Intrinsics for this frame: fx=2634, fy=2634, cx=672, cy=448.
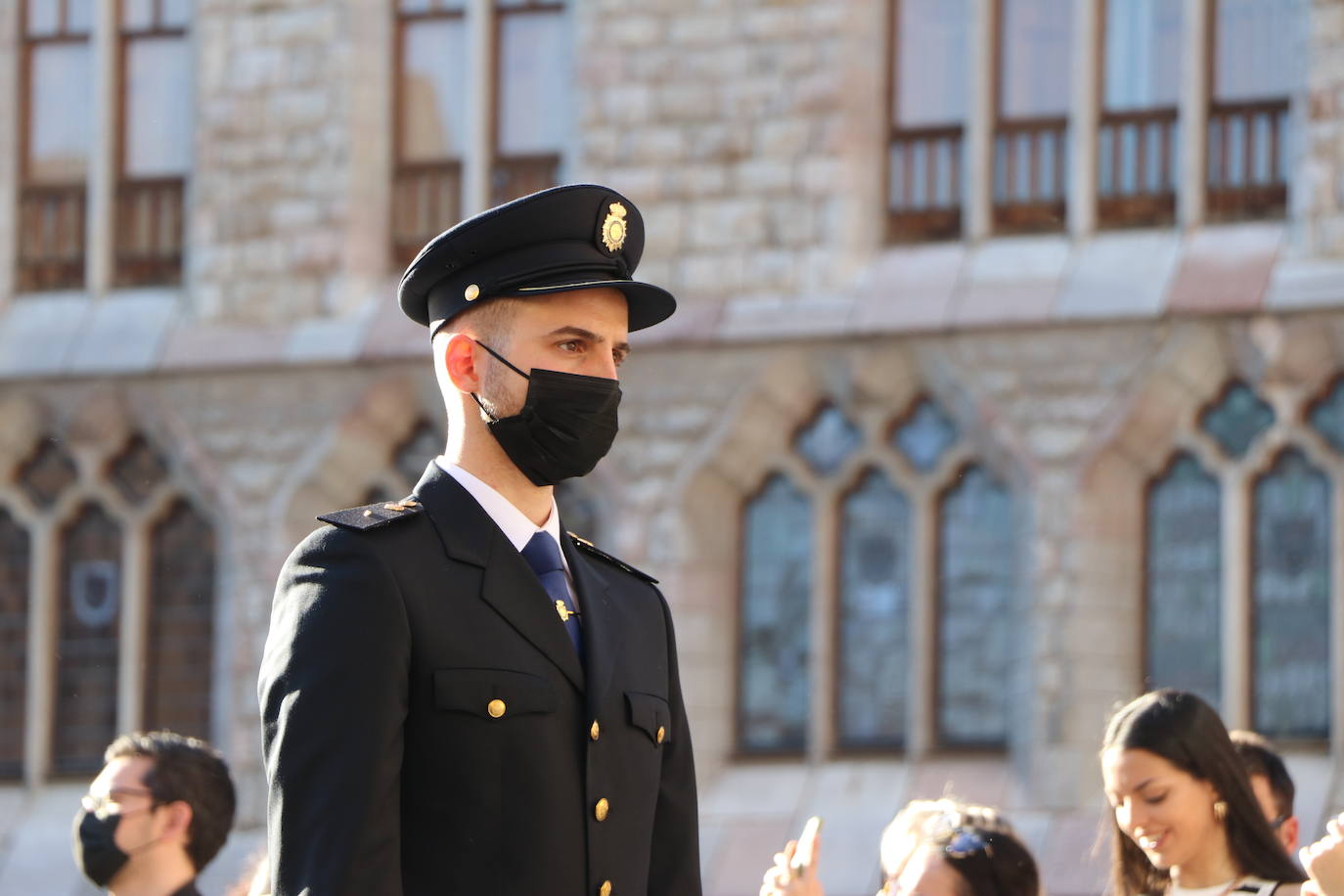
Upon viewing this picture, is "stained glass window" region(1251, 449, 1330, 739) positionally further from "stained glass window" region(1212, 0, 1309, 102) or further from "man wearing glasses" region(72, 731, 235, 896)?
"man wearing glasses" region(72, 731, 235, 896)

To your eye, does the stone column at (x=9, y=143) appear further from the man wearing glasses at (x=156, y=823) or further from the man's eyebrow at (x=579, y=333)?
the man's eyebrow at (x=579, y=333)

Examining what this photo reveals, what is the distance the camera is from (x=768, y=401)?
1164 centimetres

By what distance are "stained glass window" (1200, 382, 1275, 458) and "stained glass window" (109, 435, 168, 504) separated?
4.97 meters

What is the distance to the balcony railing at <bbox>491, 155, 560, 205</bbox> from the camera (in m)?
12.2

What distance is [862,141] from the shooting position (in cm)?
1162

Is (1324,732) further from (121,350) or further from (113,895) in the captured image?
(113,895)

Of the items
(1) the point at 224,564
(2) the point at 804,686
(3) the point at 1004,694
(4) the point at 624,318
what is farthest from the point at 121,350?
(4) the point at 624,318

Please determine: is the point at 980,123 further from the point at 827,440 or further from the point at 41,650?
the point at 41,650

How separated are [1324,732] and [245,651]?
4.78m

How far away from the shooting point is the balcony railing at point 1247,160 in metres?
11.1

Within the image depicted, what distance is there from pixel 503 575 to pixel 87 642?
10.1m

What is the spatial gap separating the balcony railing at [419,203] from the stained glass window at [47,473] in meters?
1.93

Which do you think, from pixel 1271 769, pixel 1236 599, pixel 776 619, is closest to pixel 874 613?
pixel 776 619

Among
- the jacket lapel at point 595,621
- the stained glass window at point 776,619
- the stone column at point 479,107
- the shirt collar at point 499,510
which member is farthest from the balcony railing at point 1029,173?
the shirt collar at point 499,510
